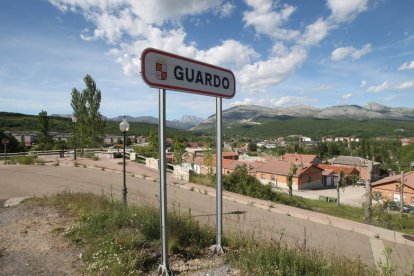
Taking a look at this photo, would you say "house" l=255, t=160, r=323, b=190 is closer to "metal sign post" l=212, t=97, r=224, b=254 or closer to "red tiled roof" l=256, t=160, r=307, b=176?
"red tiled roof" l=256, t=160, r=307, b=176

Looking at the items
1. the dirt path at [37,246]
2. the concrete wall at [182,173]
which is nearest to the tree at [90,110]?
the concrete wall at [182,173]

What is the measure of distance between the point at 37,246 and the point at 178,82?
140 inches

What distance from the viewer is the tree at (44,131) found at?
3242 cm

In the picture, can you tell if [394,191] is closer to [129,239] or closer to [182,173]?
[182,173]

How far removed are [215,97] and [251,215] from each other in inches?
277

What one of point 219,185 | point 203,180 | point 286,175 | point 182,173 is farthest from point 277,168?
point 219,185

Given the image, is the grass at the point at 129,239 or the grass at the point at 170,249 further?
the grass at the point at 129,239

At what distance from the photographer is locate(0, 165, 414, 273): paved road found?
699 centimetres

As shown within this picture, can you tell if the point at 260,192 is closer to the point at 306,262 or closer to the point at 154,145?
the point at 306,262

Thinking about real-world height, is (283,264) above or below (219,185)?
below

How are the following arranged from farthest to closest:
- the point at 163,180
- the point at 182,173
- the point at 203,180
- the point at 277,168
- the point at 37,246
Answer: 1. the point at 277,168
2. the point at 182,173
3. the point at 203,180
4. the point at 37,246
5. the point at 163,180

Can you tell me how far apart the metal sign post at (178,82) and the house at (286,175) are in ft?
151

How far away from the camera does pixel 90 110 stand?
32562mm

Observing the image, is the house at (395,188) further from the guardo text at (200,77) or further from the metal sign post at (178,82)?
the guardo text at (200,77)
